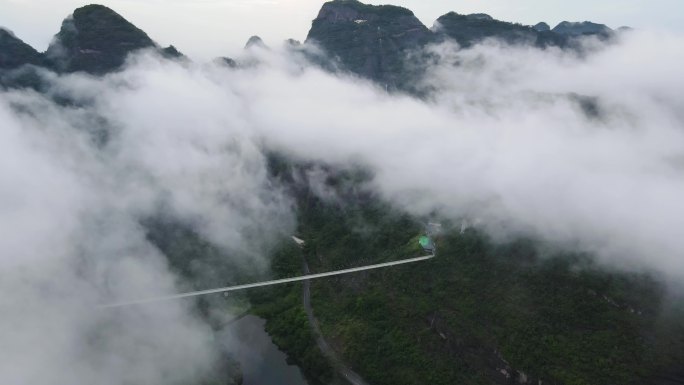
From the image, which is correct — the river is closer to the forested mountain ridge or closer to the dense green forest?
the forested mountain ridge

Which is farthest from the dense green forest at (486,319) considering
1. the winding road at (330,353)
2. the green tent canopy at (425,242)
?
the green tent canopy at (425,242)

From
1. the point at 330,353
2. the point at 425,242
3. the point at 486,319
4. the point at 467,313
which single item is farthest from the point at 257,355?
the point at 486,319

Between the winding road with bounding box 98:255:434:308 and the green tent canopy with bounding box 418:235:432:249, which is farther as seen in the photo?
the green tent canopy with bounding box 418:235:432:249

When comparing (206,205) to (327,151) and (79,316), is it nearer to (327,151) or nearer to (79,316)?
(327,151)

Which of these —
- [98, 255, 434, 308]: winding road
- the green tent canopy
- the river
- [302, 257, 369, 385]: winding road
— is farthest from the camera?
the green tent canopy

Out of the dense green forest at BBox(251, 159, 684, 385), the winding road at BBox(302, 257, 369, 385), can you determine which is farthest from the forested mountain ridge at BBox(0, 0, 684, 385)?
the winding road at BBox(302, 257, 369, 385)

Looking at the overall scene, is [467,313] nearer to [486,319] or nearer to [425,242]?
[486,319]

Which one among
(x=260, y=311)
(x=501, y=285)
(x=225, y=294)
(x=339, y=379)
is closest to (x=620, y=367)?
(x=501, y=285)

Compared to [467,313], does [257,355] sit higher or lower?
lower
